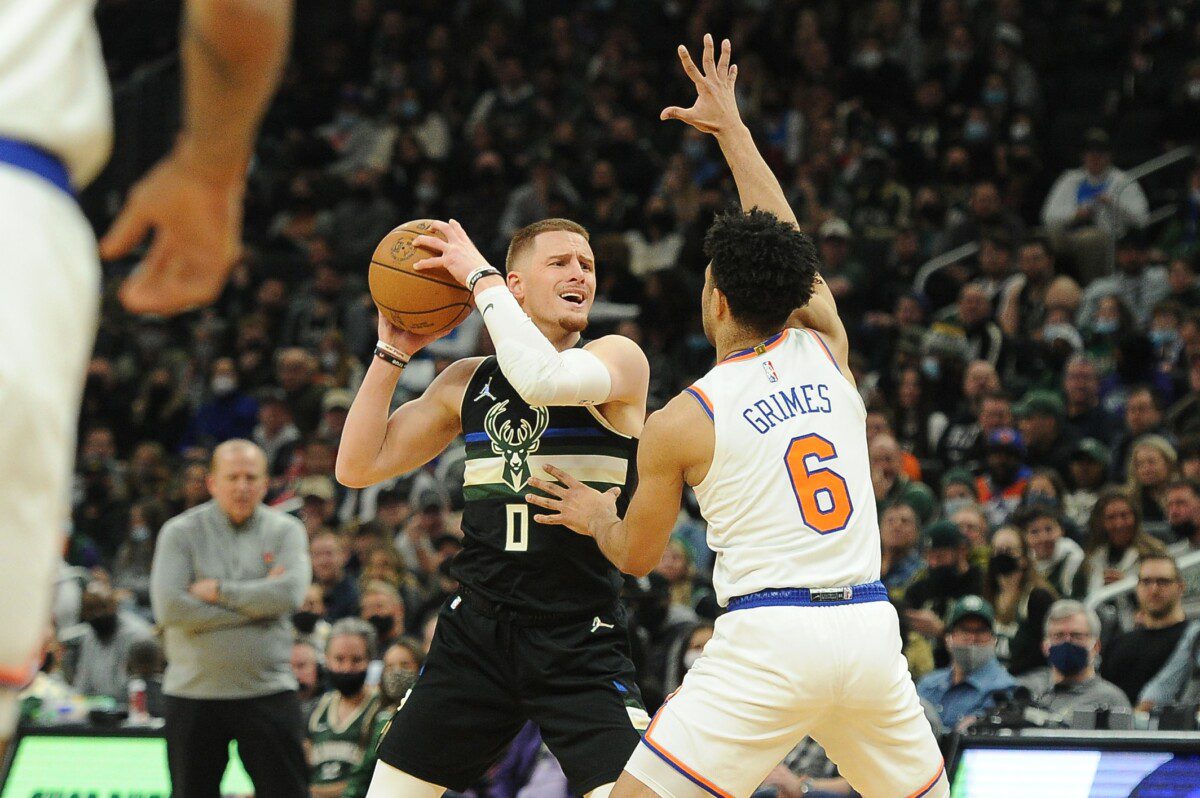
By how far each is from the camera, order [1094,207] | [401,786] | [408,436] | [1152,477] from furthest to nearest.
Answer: [1094,207] → [1152,477] → [408,436] → [401,786]

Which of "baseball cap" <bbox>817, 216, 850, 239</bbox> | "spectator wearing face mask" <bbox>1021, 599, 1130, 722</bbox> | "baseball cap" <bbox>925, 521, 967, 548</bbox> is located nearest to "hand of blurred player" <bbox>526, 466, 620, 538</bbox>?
"spectator wearing face mask" <bbox>1021, 599, 1130, 722</bbox>

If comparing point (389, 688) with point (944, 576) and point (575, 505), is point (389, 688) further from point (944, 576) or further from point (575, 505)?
point (575, 505)

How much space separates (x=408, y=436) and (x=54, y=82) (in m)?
3.26

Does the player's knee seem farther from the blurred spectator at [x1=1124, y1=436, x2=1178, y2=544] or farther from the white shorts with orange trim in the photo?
the blurred spectator at [x1=1124, y1=436, x2=1178, y2=544]

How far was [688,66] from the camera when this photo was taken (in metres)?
5.30

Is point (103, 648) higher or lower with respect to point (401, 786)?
lower

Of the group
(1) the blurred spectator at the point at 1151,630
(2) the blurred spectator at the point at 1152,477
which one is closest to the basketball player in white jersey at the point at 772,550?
(1) the blurred spectator at the point at 1151,630

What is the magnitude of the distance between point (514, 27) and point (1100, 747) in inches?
595

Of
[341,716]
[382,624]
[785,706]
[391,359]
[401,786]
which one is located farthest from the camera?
[382,624]

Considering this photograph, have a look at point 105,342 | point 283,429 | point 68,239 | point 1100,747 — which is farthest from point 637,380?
point 105,342

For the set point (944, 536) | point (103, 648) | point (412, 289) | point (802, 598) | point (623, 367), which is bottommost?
point (103, 648)

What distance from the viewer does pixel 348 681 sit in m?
8.45

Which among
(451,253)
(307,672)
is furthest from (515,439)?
(307,672)

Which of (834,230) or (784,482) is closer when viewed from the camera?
(784,482)
